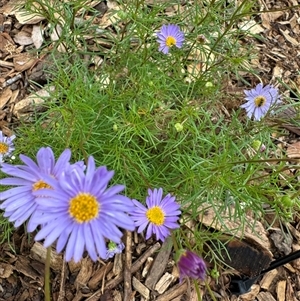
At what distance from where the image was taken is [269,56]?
7.45 ft

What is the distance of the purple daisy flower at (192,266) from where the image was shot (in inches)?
40.2

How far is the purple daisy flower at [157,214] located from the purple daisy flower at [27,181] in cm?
36

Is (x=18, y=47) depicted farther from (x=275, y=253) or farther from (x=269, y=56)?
(x=275, y=253)

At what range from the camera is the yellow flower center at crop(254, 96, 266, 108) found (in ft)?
5.48

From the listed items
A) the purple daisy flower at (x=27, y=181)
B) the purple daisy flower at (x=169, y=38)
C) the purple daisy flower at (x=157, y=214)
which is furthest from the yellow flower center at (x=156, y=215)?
the purple daisy flower at (x=169, y=38)

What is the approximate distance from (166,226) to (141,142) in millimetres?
481

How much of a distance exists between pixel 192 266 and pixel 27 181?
1.33 feet

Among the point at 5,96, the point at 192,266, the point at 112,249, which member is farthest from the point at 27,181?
the point at 5,96

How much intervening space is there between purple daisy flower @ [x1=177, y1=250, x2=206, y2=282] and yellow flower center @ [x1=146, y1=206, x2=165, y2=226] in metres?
0.31

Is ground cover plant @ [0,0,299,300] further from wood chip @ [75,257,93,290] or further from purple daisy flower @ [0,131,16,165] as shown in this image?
wood chip @ [75,257,93,290]

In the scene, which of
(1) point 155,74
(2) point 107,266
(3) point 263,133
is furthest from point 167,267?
(1) point 155,74

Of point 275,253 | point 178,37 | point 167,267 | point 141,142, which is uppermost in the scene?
point 178,37

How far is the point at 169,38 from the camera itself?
69.5 inches

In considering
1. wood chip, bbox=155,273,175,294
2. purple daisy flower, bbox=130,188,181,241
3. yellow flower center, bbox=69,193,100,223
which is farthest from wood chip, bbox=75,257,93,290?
yellow flower center, bbox=69,193,100,223
